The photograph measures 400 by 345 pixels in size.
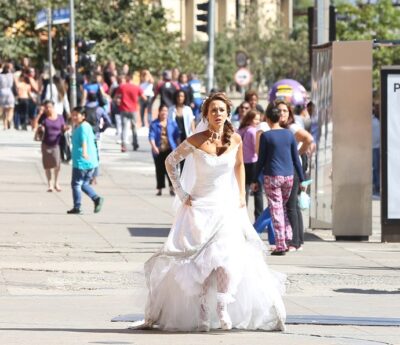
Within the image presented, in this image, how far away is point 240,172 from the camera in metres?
11.4

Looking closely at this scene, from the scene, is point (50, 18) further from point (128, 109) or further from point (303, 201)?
point (303, 201)

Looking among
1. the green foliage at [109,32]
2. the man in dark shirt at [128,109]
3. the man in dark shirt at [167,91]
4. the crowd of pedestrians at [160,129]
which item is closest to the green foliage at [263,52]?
the green foliage at [109,32]

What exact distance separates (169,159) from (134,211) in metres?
10.8

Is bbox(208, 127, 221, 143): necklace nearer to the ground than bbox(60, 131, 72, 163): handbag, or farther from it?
farther from it

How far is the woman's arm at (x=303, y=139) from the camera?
1805 cm

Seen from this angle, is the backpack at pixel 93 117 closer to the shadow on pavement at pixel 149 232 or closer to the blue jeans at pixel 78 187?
the blue jeans at pixel 78 187

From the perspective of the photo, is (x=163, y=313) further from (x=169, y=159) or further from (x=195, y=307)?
(x=169, y=159)

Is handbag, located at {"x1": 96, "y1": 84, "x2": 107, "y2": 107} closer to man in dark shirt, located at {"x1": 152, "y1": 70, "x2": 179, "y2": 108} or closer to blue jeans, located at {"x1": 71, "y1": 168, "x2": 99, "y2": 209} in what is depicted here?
man in dark shirt, located at {"x1": 152, "y1": 70, "x2": 179, "y2": 108}

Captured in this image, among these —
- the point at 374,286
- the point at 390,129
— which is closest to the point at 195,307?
the point at 374,286

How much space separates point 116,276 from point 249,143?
5503mm

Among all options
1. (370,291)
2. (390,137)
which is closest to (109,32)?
(390,137)

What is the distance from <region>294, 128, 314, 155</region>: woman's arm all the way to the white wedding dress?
683 cm

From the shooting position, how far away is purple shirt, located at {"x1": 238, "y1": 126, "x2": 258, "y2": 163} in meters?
19.7

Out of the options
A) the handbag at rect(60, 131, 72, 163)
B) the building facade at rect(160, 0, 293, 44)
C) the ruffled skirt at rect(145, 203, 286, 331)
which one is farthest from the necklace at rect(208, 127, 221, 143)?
the building facade at rect(160, 0, 293, 44)
